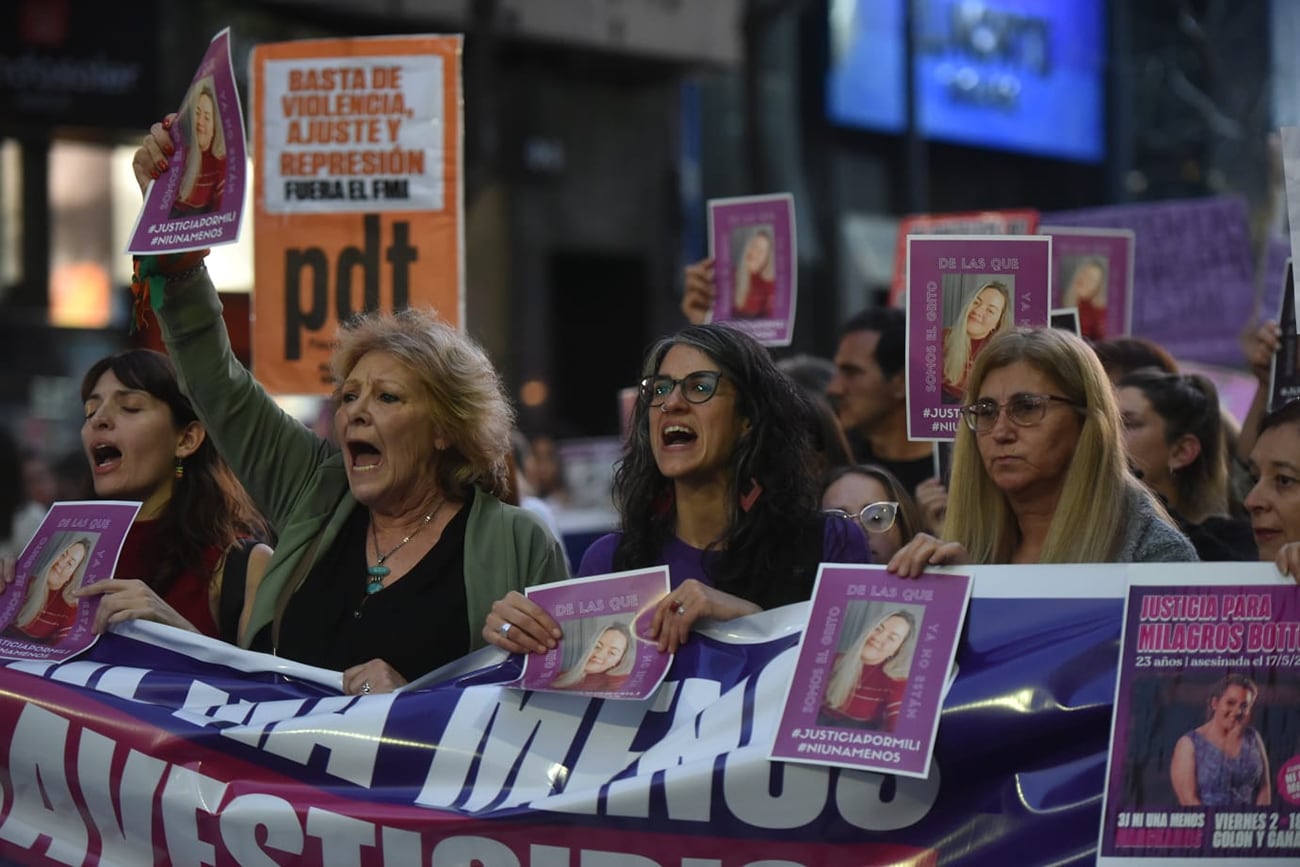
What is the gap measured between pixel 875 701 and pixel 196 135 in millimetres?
2307

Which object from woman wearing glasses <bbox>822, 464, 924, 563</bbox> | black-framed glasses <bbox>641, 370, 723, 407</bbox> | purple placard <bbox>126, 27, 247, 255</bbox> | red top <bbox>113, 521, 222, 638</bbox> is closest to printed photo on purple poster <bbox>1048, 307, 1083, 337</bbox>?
woman wearing glasses <bbox>822, 464, 924, 563</bbox>

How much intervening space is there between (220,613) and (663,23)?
54.9 feet

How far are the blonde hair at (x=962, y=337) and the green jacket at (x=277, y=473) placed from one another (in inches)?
40.4

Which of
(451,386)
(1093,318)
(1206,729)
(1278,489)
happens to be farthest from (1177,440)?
(1206,729)

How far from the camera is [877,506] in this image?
462 centimetres

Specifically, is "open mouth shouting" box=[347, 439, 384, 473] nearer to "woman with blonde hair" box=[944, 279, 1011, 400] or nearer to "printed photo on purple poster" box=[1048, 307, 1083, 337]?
"woman with blonde hair" box=[944, 279, 1011, 400]

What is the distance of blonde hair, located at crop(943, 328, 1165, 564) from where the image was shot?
3650 millimetres

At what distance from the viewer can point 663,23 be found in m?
20.4

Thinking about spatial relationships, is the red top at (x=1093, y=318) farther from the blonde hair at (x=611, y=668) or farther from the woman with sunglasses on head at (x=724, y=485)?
the blonde hair at (x=611, y=668)

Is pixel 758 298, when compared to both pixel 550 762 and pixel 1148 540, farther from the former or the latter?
pixel 550 762

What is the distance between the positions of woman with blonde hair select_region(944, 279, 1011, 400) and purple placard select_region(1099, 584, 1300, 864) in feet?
4.58

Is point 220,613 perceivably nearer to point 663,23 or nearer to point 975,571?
point 975,571

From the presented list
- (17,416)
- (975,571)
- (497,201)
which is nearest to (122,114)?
(17,416)

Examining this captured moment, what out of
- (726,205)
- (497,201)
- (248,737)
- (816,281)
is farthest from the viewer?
(816,281)
